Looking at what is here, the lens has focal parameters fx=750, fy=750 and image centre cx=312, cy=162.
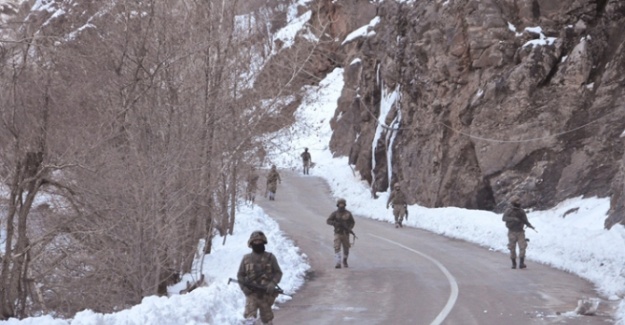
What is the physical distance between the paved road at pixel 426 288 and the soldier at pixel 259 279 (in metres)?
1.85

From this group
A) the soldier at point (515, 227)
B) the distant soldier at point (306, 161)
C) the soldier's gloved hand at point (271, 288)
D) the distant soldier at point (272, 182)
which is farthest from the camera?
the distant soldier at point (306, 161)

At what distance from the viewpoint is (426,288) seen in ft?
45.0

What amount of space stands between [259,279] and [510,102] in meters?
20.4

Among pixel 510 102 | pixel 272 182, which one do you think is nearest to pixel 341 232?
pixel 510 102

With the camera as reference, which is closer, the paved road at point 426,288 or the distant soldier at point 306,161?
the paved road at point 426,288

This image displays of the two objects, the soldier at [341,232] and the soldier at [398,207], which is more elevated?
the soldier at [398,207]

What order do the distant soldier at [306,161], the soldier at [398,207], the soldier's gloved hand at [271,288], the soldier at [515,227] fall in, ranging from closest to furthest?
the soldier's gloved hand at [271,288] < the soldier at [515,227] < the soldier at [398,207] < the distant soldier at [306,161]

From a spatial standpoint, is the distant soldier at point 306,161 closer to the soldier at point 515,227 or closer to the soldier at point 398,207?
the soldier at point 398,207

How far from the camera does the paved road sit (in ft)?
36.0

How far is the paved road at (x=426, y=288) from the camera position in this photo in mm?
10984

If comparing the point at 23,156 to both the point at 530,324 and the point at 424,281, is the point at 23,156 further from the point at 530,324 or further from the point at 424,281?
the point at 530,324

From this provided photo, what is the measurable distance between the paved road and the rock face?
467cm

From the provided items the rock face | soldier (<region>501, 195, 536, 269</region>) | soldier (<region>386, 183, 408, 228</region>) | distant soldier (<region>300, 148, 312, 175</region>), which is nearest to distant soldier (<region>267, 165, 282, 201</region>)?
the rock face

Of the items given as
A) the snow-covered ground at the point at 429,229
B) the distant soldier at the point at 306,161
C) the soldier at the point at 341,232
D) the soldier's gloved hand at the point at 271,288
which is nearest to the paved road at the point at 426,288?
the soldier at the point at 341,232
